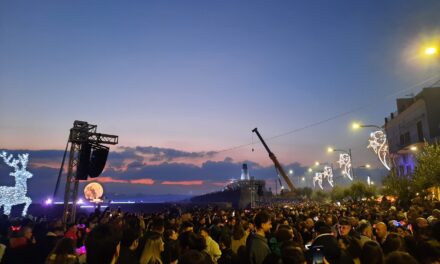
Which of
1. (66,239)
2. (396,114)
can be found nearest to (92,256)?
(66,239)

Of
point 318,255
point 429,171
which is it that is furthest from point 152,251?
point 429,171

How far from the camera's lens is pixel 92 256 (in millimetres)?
3346

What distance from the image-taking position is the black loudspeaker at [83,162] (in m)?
20.7

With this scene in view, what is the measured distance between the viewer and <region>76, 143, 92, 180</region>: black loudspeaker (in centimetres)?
2069

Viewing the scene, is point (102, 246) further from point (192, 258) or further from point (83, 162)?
point (83, 162)

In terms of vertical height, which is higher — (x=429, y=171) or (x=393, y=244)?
Answer: (x=429, y=171)

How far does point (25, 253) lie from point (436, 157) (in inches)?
1005

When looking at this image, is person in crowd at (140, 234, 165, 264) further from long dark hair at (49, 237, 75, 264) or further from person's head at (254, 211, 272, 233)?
person's head at (254, 211, 272, 233)

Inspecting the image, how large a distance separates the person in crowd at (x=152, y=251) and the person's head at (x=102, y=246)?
208 centimetres

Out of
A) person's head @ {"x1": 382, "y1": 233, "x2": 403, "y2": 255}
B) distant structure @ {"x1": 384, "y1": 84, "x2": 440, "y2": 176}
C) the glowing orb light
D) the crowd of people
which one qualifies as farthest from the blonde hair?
distant structure @ {"x1": 384, "y1": 84, "x2": 440, "y2": 176}

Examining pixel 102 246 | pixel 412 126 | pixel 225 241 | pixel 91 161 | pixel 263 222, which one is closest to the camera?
pixel 102 246

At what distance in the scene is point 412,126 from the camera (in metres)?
41.9

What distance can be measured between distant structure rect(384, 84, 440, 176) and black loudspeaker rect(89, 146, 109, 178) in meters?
32.3

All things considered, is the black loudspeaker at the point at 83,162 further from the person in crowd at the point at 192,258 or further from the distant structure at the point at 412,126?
the distant structure at the point at 412,126
